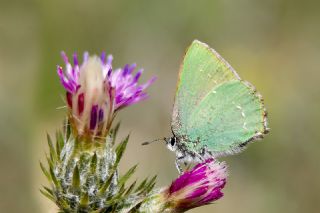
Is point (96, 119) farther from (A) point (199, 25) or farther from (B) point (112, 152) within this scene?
(A) point (199, 25)

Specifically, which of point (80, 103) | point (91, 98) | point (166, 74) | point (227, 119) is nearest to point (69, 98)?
point (80, 103)

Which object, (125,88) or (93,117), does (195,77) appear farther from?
(93,117)

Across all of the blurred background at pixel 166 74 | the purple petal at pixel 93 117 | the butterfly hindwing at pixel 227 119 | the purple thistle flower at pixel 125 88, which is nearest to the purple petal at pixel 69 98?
the purple petal at pixel 93 117
